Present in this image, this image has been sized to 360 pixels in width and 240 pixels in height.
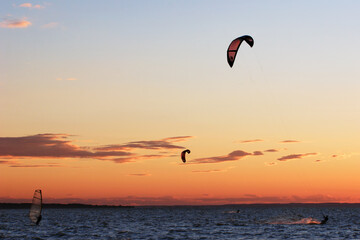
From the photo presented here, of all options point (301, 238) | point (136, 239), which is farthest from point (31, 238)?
point (301, 238)

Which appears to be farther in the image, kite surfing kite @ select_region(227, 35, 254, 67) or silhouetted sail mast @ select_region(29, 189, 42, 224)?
silhouetted sail mast @ select_region(29, 189, 42, 224)

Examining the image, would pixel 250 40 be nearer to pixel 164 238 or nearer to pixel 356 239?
pixel 164 238

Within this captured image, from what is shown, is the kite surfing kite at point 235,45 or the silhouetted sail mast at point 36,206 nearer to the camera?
the kite surfing kite at point 235,45

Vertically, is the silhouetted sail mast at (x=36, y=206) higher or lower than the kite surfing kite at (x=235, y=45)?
lower

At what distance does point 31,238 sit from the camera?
54.3m

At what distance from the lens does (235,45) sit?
38219 mm

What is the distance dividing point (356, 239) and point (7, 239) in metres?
33.6

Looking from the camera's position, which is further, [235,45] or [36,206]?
[36,206]

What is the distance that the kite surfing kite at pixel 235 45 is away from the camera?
36.9m

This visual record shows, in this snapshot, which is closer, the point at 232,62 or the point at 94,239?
the point at 232,62

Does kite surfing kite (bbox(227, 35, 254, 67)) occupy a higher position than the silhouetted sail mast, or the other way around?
kite surfing kite (bbox(227, 35, 254, 67))

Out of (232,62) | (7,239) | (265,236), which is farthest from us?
(265,236)

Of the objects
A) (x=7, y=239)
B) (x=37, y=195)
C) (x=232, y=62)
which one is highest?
(x=232, y=62)

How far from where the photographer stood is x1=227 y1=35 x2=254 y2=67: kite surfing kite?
121ft
